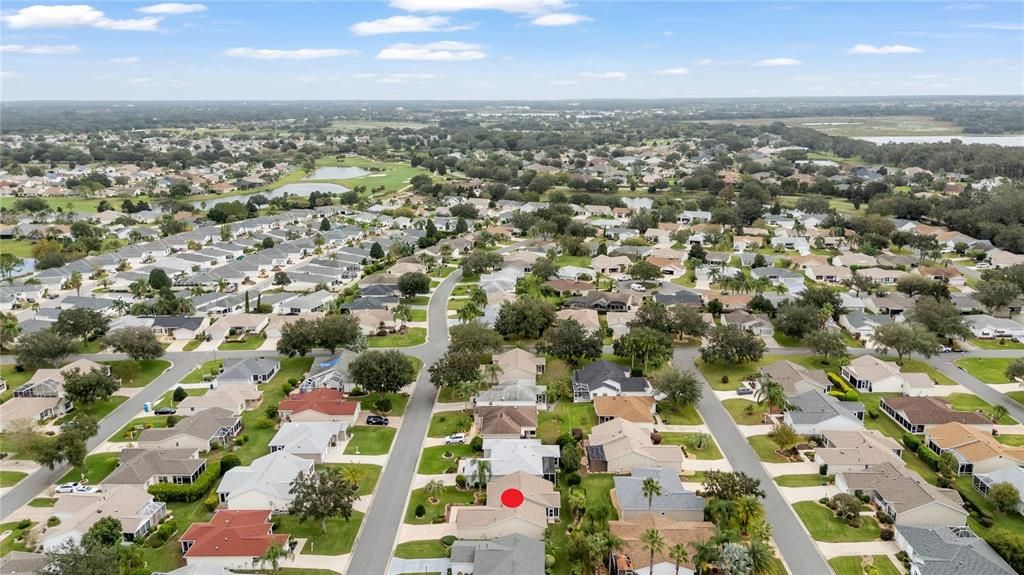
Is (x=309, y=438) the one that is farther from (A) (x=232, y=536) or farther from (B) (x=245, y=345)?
(B) (x=245, y=345)

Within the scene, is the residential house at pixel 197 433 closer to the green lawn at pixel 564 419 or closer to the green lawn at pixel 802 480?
the green lawn at pixel 564 419

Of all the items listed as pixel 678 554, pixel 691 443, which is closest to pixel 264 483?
pixel 678 554

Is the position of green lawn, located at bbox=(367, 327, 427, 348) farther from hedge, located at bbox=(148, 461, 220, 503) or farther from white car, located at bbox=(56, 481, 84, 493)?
white car, located at bbox=(56, 481, 84, 493)

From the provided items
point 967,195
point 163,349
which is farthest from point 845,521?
point 967,195

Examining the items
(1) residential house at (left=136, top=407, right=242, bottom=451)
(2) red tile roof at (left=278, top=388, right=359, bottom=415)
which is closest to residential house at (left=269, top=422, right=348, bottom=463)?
(2) red tile roof at (left=278, top=388, right=359, bottom=415)

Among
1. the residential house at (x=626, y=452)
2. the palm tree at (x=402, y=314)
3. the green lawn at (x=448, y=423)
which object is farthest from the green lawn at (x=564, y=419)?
the palm tree at (x=402, y=314)

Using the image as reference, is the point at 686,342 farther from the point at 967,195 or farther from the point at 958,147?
the point at 958,147

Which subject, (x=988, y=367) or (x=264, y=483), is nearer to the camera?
(x=264, y=483)
